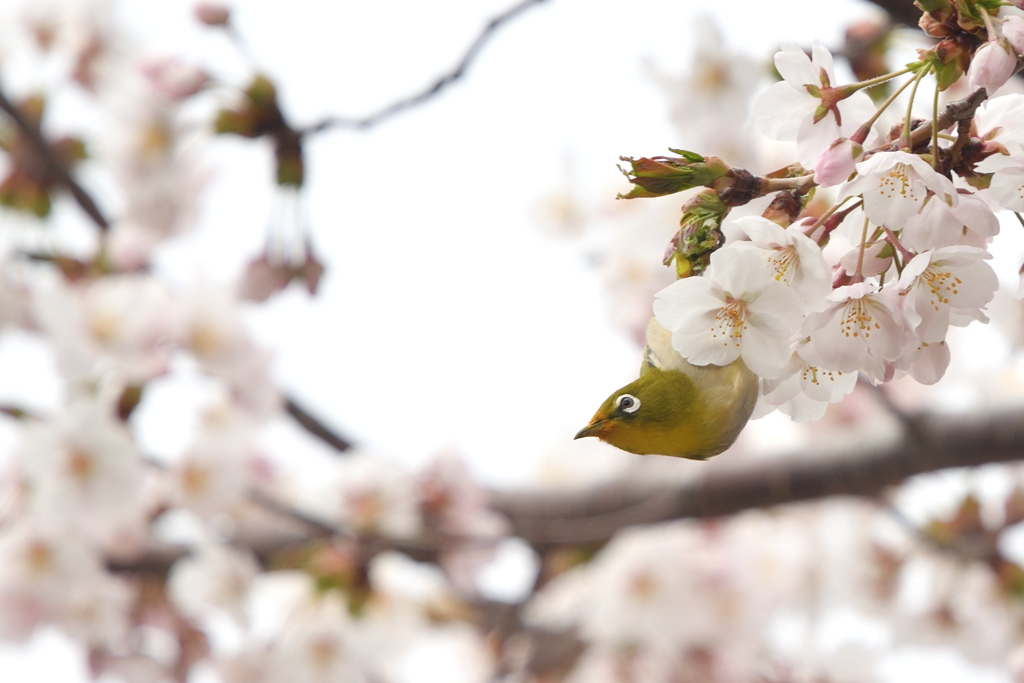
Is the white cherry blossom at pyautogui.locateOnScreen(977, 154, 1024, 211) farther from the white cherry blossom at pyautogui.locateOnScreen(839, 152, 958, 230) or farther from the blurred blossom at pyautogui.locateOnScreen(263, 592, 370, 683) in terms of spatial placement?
the blurred blossom at pyautogui.locateOnScreen(263, 592, 370, 683)

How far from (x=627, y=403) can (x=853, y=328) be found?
0.09 metres

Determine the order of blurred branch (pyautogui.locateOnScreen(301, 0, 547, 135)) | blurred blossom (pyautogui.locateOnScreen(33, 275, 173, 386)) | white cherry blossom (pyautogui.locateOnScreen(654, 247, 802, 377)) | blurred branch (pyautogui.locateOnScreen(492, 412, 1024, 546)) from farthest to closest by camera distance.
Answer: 1. blurred blossom (pyautogui.locateOnScreen(33, 275, 173, 386))
2. blurred branch (pyautogui.locateOnScreen(492, 412, 1024, 546))
3. blurred branch (pyautogui.locateOnScreen(301, 0, 547, 135))
4. white cherry blossom (pyautogui.locateOnScreen(654, 247, 802, 377))

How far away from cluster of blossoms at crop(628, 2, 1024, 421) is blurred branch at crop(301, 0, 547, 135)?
0.41 m

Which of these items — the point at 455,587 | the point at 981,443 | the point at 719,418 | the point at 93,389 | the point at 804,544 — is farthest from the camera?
the point at 804,544

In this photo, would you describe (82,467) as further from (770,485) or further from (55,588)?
(770,485)

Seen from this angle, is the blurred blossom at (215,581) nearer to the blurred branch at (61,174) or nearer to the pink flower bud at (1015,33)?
the blurred branch at (61,174)

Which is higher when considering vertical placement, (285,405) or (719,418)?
(719,418)

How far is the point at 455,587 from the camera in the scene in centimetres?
169

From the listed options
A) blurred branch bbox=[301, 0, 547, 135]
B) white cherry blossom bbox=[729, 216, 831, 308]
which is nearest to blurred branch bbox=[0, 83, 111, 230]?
blurred branch bbox=[301, 0, 547, 135]

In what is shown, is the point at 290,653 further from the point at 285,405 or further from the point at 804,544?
the point at 804,544

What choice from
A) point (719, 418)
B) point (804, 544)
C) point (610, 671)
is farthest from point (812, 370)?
point (804, 544)

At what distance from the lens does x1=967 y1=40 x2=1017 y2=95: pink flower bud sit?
1.05 feet

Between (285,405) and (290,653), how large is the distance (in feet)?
1.35

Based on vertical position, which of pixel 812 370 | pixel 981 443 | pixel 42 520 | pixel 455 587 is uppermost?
pixel 812 370
